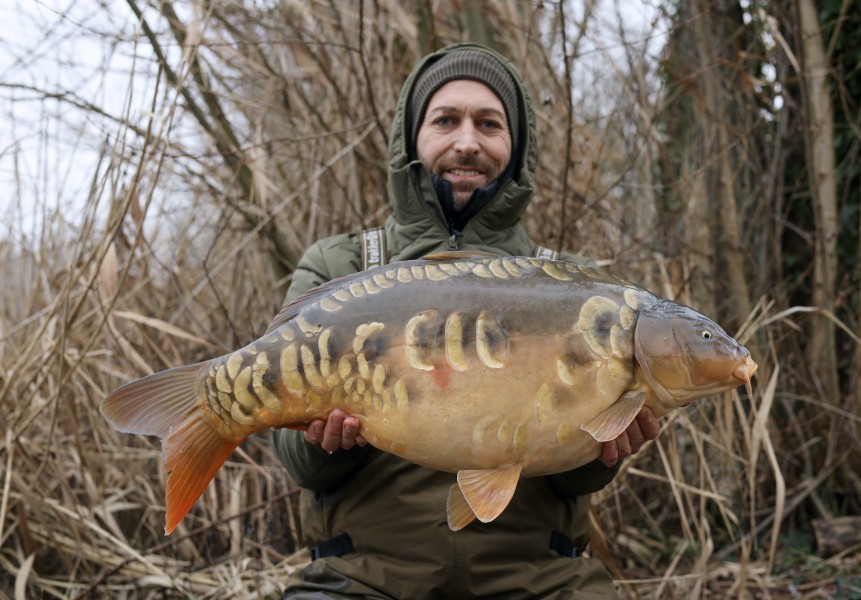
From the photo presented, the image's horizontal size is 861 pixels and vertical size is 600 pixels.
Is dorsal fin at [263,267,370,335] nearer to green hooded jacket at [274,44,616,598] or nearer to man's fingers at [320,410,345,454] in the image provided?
man's fingers at [320,410,345,454]

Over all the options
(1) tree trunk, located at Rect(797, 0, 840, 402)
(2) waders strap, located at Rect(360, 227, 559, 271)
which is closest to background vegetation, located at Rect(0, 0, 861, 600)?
(1) tree trunk, located at Rect(797, 0, 840, 402)

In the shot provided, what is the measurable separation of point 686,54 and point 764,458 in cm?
167

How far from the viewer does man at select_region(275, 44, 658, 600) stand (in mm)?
1479

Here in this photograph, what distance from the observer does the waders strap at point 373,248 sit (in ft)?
5.86

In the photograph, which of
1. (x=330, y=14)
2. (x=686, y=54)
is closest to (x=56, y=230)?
(x=330, y=14)

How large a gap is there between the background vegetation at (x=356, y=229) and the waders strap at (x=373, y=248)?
58 centimetres

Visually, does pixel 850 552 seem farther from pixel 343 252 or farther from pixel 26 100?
pixel 26 100

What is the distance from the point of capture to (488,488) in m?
1.20

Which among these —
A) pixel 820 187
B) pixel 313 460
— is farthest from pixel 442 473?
pixel 820 187

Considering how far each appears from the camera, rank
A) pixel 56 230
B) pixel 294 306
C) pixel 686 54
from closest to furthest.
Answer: pixel 294 306 → pixel 56 230 → pixel 686 54

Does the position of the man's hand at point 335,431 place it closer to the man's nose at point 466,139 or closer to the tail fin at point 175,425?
the tail fin at point 175,425

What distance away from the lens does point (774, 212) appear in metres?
3.41

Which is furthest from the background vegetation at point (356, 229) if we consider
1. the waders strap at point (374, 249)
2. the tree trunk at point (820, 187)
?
the waders strap at point (374, 249)

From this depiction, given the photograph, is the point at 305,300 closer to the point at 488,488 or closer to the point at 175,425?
the point at 175,425
